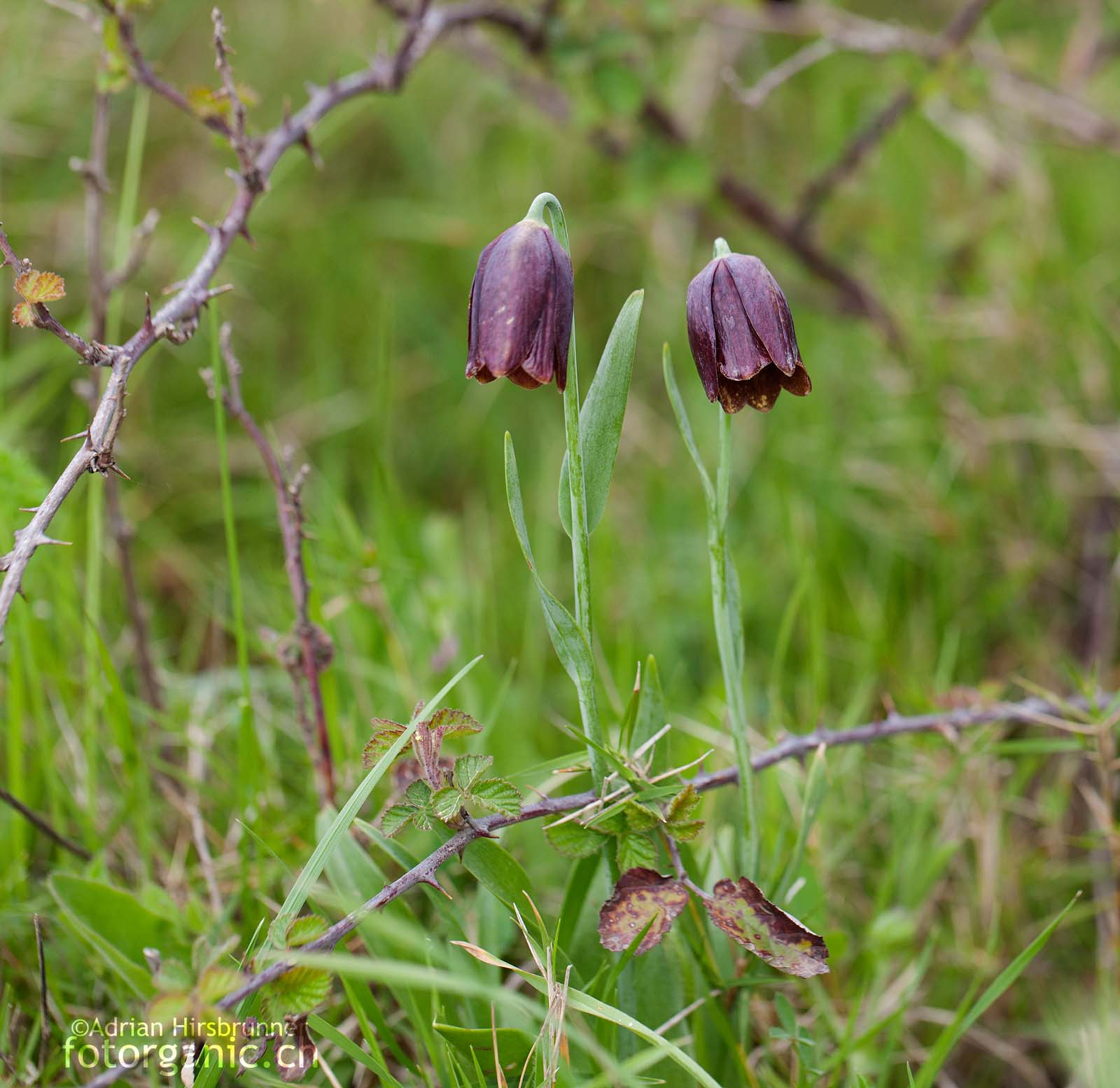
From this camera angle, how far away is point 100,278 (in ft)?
5.60

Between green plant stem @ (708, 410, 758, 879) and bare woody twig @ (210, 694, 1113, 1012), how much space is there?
0.17ft

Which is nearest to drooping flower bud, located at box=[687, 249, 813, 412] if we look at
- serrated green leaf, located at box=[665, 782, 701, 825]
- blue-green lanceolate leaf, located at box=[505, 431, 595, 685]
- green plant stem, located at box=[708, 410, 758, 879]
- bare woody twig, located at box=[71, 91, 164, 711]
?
green plant stem, located at box=[708, 410, 758, 879]

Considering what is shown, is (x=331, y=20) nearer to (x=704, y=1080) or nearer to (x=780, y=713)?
(x=780, y=713)

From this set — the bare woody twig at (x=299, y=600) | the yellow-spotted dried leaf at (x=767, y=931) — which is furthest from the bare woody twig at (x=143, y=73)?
the yellow-spotted dried leaf at (x=767, y=931)

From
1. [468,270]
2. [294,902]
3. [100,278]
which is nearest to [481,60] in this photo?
[468,270]

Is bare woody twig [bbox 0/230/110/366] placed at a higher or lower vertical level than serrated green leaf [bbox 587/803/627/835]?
higher

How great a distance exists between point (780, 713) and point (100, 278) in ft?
4.70

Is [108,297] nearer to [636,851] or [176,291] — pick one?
[176,291]

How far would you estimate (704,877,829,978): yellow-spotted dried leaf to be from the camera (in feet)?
3.38

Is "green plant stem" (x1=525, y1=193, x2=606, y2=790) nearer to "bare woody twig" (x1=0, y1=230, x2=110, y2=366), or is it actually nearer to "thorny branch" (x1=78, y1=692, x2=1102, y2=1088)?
"thorny branch" (x1=78, y1=692, x2=1102, y2=1088)

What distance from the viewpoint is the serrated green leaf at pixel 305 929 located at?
96 centimetres

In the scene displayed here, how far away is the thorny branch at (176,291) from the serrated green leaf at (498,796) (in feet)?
1.59

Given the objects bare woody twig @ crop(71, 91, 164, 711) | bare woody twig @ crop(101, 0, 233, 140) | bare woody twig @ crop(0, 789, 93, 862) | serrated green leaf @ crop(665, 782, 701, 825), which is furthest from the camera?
bare woody twig @ crop(71, 91, 164, 711)

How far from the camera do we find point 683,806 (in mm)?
1088
